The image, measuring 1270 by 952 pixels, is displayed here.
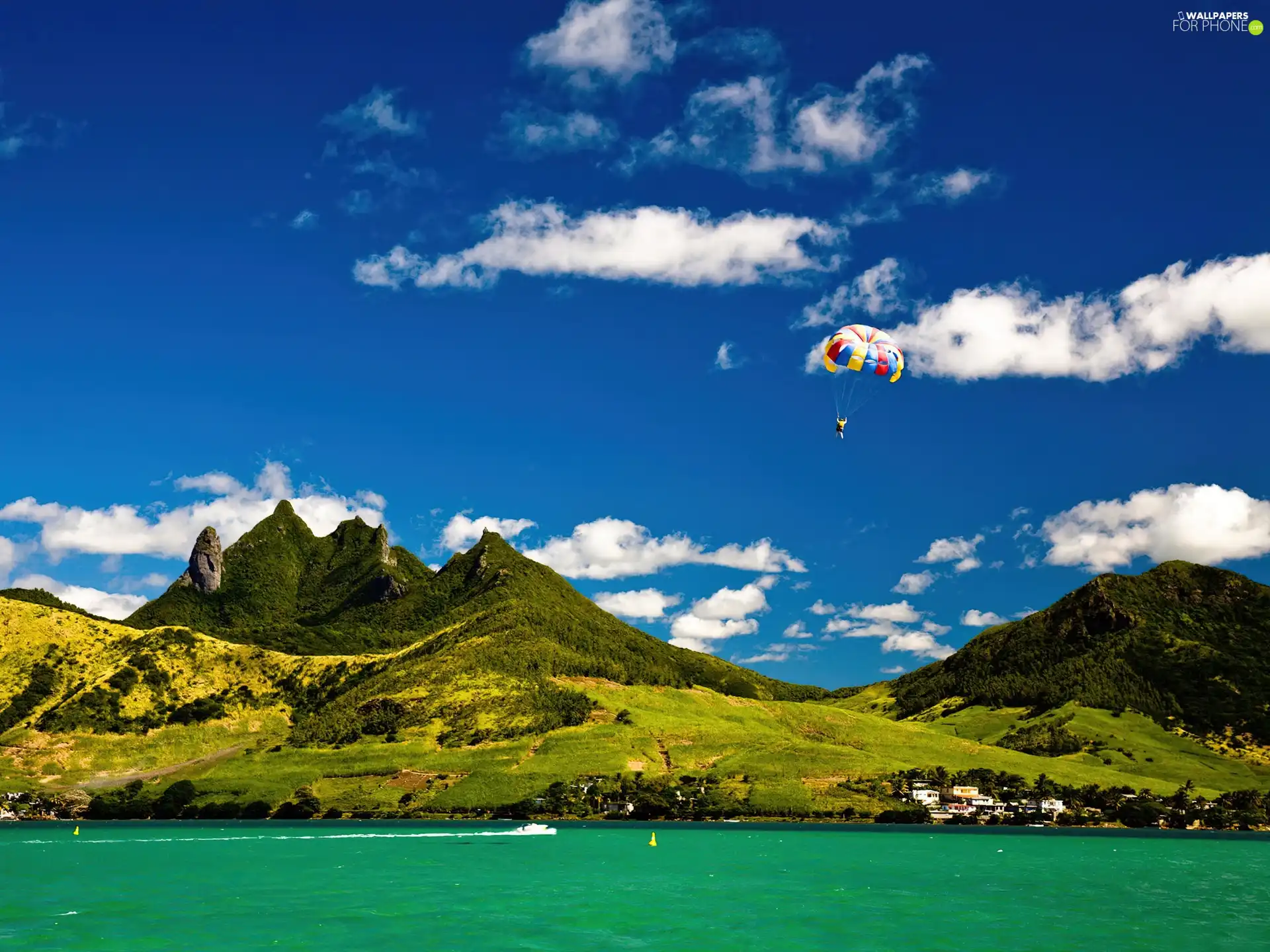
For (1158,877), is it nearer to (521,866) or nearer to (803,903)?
(803,903)

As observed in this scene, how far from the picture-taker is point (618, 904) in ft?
Result: 353

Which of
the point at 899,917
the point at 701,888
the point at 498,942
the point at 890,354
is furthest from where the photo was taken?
the point at 890,354

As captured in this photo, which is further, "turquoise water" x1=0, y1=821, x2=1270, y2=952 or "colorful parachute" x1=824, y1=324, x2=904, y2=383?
"colorful parachute" x1=824, y1=324, x2=904, y2=383

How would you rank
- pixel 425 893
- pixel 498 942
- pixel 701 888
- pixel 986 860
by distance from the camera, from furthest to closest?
pixel 986 860 < pixel 701 888 < pixel 425 893 < pixel 498 942

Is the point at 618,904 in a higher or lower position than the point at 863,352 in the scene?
lower

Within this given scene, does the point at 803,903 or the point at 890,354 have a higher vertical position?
the point at 890,354

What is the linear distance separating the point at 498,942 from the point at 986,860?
13734cm

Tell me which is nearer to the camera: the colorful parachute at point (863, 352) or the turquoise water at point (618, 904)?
the turquoise water at point (618, 904)

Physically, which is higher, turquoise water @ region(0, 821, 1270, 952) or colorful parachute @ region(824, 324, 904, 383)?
colorful parachute @ region(824, 324, 904, 383)

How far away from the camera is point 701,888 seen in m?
126

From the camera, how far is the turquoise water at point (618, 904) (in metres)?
83.1

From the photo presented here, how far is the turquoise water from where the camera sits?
83125 mm

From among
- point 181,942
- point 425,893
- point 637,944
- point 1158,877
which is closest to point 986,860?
point 1158,877

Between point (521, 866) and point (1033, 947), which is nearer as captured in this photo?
point (1033, 947)
